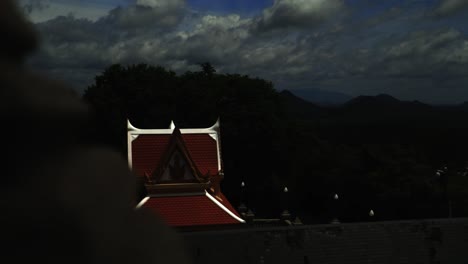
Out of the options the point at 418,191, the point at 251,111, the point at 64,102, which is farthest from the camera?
the point at 251,111

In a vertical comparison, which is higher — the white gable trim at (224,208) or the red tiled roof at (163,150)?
the red tiled roof at (163,150)

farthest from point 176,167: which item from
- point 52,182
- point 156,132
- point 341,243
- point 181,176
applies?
point 52,182

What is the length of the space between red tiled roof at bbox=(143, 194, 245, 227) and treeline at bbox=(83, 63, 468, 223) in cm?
1826

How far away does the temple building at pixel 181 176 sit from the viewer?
2130 cm

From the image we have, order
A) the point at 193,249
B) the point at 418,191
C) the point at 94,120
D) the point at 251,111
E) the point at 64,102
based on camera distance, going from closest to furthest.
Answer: the point at 64,102
the point at 94,120
the point at 193,249
the point at 418,191
the point at 251,111

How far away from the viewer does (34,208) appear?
8.48ft

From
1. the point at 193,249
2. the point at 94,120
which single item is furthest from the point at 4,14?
the point at 193,249

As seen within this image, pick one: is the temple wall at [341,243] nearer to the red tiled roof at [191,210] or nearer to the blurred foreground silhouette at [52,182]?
the red tiled roof at [191,210]

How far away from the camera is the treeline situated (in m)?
37.9

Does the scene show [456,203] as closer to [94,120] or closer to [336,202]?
[336,202]

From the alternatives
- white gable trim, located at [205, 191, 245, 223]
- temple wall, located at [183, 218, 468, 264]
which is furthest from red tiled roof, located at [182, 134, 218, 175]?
temple wall, located at [183, 218, 468, 264]

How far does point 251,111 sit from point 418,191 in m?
13.3

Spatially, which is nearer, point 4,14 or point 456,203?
point 4,14

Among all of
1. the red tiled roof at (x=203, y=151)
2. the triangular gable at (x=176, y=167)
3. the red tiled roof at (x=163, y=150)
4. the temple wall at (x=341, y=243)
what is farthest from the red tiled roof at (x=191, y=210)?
the temple wall at (x=341, y=243)
